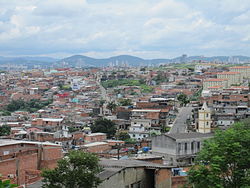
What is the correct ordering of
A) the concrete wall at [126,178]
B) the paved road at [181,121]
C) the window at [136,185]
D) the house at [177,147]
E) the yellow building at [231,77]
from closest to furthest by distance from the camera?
the concrete wall at [126,178] < the window at [136,185] < the house at [177,147] < the paved road at [181,121] < the yellow building at [231,77]

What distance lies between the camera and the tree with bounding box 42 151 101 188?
11930mm

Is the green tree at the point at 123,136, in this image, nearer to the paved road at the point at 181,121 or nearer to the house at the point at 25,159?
the paved road at the point at 181,121

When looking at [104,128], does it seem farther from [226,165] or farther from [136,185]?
[226,165]

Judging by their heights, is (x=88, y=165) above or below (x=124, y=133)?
above

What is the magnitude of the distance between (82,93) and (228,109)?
44366mm

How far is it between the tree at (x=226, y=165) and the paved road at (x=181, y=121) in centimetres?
2478

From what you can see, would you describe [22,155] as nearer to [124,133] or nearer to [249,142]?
[249,142]

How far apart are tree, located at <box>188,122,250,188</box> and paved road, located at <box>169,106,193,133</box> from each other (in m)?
24.8

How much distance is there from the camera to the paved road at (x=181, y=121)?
1514 inches

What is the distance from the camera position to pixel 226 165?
12062 mm

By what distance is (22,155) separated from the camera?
1731 cm

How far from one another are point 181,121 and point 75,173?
3119 centimetres

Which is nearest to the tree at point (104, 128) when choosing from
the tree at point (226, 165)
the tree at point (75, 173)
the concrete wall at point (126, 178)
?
the concrete wall at point (126, 178)

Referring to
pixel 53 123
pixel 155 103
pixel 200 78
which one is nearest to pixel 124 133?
pixel 53 123
